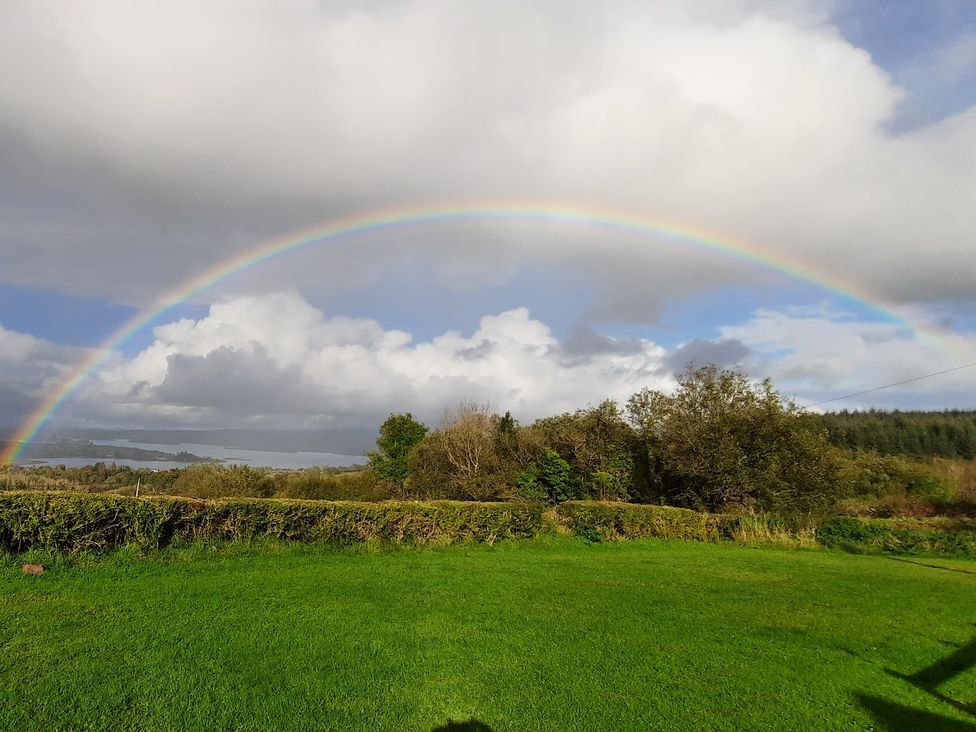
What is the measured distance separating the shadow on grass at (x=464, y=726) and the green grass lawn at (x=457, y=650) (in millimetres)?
61

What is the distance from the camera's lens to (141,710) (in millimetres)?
4367

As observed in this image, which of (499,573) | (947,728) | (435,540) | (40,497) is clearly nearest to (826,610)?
(947,728)

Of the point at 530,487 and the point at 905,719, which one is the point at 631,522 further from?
the point at 905,719

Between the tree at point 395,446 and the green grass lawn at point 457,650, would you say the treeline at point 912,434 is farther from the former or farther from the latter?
the green grass lawn at point 457,650

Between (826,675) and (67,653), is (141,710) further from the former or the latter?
(826,675)

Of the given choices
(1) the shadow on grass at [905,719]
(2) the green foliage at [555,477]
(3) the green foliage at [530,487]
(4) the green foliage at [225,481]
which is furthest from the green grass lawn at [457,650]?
(4) the green foliage at [225,481]

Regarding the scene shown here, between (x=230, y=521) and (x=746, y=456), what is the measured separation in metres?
Result: 18.5

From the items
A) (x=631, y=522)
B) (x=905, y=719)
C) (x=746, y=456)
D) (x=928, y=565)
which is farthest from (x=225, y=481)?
(x=905, y=719)

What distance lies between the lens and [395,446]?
32.6m

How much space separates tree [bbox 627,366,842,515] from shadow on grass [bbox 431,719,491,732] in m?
19.6

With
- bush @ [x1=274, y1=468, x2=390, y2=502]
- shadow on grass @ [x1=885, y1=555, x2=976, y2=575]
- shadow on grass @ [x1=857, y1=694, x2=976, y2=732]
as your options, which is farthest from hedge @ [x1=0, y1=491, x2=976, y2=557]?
bush @ [x1=274, y1=468, x2=390, y2=502]

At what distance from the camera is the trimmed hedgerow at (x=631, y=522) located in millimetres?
16797

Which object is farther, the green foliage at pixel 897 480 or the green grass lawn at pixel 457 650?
the green foliage at pixel 897 480

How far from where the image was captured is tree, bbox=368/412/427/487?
105 feet
